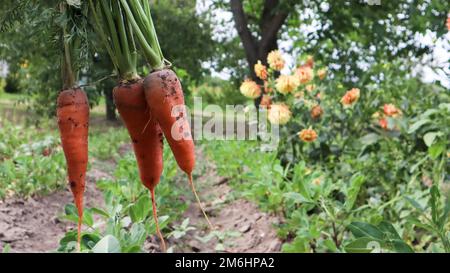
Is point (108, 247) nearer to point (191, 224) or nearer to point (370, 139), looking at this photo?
point (191, 224)

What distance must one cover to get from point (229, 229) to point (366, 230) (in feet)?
5.32

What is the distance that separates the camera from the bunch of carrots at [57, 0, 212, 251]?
79 cm

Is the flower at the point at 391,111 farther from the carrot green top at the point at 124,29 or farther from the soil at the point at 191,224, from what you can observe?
the carrot green top at the point at 124,29

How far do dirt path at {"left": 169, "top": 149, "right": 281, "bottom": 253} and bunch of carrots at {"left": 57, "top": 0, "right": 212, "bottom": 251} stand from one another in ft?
3.23

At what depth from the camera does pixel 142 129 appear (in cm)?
102

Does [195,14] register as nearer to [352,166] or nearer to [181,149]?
[352,166]

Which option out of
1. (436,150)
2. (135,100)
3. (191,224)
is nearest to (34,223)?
(191,224)

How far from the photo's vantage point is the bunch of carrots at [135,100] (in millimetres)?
795

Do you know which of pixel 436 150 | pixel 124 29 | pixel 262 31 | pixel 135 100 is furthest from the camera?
pixel 262 31

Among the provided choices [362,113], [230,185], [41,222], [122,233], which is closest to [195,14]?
[230,185]

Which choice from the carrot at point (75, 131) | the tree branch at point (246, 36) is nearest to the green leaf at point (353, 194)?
the carrot at point (75, 131)

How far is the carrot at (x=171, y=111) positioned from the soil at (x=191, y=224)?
3.26 ft

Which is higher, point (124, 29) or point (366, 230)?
point (124, 29)

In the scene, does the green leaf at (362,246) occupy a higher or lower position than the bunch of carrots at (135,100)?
lower
